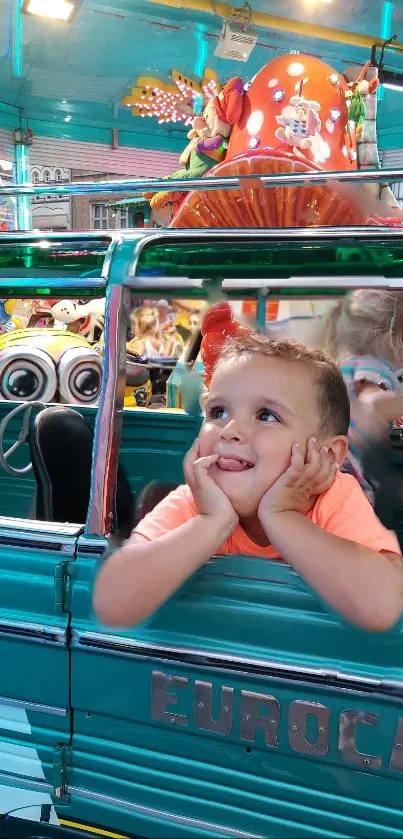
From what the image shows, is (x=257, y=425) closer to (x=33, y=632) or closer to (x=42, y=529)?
(x=42, y=529)

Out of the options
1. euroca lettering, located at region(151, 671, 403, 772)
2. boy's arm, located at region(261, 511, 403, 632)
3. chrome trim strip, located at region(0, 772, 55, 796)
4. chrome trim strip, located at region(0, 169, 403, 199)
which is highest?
chrome trim strip, located at region(0, 169, 403, 199)

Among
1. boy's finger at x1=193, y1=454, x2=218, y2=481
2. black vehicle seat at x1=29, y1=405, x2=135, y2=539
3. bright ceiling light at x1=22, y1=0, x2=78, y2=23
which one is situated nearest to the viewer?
boy's finger at x1=193, y1=454, x2=218, y2=481

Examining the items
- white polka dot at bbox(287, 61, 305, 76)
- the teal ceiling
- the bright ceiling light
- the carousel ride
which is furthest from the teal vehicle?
the teal ceiling

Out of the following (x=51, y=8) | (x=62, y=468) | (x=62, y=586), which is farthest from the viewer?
(x=51, y=8)

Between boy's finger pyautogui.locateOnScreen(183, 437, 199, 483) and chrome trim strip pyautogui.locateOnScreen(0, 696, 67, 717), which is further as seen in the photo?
chrome trim strip pyautogui.locateOnScreen(0, 696, 67, 717)

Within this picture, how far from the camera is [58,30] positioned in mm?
8648

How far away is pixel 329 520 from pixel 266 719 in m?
0.38

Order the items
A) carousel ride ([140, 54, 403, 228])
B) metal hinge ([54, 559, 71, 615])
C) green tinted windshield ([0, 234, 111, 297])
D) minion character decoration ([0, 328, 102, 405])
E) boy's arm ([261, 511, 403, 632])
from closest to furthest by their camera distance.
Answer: boy's arm ([261, 511, 403, 632])
metal hinge ([54, 559, 71, 615])
green tinted windshield ([0, 234, 111, 297])
minion character decoration ([0, 328, 102, 405])
carousel ride ([140, 54, 403, 228])

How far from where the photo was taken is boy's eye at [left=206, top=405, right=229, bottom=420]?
3.91 feet

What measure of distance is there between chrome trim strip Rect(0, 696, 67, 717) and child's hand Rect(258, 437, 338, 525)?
603 millimetres

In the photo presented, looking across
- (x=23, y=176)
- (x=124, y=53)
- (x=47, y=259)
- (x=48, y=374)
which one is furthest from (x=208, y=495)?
(x=23, y=176)

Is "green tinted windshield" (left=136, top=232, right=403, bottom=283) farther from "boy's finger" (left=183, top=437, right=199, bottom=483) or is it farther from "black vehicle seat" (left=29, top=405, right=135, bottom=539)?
"black vehicle seat" (left=29, top=405, right=135, bottom=539)

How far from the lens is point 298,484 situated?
3.68 feet

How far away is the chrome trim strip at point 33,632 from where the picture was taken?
125 cm
